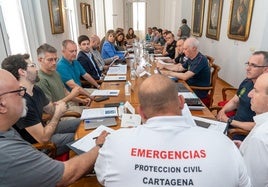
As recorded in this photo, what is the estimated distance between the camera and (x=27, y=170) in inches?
32.8

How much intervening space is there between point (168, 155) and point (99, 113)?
0.96m

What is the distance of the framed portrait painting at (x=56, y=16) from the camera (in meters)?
3.63

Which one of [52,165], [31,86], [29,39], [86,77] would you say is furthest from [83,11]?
[52,165]

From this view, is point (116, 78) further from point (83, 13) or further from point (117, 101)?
point (83, 13)

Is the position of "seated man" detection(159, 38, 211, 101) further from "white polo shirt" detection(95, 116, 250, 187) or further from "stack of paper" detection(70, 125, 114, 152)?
"white polo shirt" detection(95, 116, 250, 187)

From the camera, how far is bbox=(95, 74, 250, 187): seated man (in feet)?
2.26

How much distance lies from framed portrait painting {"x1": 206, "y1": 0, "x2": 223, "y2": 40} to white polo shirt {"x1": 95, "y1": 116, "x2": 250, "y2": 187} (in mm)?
5055

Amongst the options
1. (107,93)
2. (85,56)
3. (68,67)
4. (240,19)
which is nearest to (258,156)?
(107,93)

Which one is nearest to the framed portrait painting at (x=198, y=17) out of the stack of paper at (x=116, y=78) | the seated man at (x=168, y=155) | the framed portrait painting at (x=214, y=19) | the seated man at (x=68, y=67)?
the framed portrait painting at (x=214, y=19)

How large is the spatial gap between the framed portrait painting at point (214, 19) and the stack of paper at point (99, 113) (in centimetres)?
452

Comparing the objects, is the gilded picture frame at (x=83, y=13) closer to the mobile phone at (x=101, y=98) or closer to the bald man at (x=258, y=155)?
the mobile phone at (x=101, y=98)

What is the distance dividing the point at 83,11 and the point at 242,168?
6.58 m

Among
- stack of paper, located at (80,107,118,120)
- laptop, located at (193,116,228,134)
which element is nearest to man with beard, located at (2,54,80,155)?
stack of paper, located at (80,107,118,120)

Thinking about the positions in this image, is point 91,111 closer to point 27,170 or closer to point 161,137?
point 27,170
